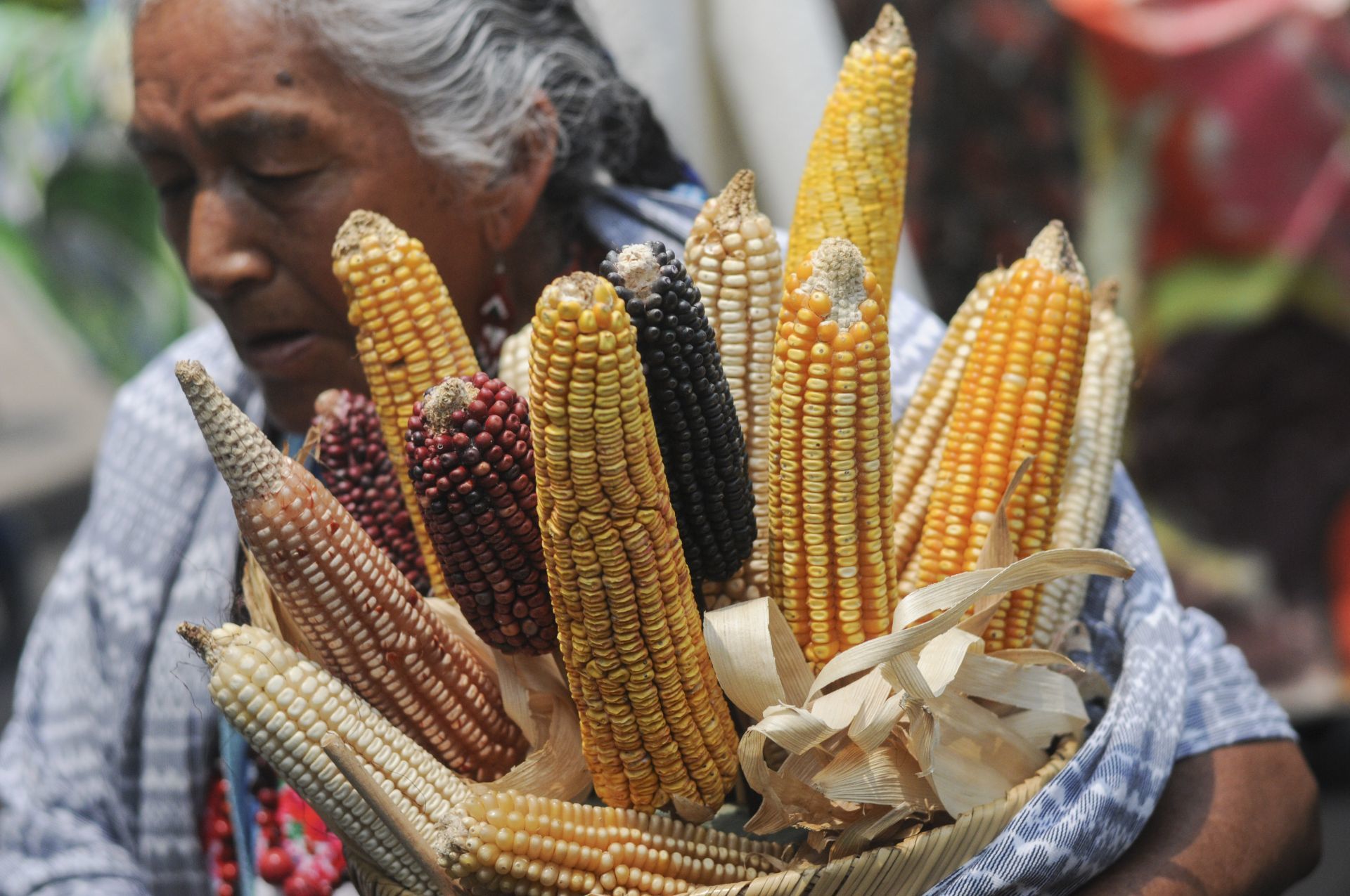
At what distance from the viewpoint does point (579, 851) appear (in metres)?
0.70

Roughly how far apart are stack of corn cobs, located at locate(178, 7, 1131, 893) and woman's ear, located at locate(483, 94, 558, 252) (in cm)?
26

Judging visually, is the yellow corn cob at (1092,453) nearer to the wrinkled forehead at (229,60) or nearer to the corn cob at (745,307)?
the corn cob at (745,307)

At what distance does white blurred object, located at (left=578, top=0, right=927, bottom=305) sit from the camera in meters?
1.51

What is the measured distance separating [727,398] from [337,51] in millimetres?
509

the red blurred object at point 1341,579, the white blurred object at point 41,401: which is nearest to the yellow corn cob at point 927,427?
the red blurred object at point 1341,579

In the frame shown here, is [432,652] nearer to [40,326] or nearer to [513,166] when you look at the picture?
[513,166]

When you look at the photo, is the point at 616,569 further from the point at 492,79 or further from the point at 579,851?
the point at 492,79

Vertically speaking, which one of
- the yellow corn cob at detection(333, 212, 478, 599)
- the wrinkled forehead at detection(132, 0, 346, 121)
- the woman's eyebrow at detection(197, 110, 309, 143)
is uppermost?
the wrinkled forehead at detection(132, 0, 346, 121)

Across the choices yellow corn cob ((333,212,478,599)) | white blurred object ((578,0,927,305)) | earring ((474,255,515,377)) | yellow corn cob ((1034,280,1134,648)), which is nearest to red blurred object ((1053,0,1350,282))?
white blurred object ((578,0,927,305))

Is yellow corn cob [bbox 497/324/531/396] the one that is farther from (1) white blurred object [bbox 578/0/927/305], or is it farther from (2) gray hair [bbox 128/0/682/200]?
(1) white blurred object [bbox 578/0/927/305]

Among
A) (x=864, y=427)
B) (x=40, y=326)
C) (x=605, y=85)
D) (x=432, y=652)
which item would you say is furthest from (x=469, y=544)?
(x=40, y=326)

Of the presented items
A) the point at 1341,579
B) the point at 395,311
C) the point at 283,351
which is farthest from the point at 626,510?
the point at 1341,579

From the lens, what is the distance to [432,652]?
2.52 ft

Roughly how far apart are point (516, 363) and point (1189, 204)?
1.61 meters
